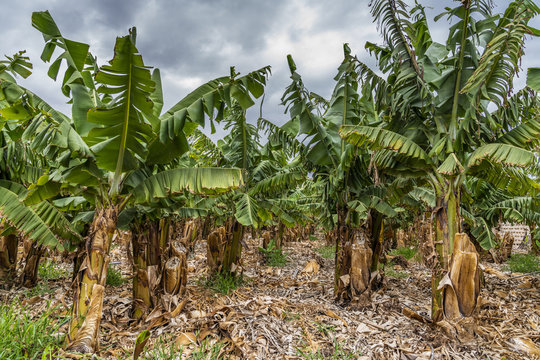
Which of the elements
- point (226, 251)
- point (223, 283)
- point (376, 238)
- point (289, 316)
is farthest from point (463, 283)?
point (226, 251)

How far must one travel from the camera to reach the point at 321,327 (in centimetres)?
476

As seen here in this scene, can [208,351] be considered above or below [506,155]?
below

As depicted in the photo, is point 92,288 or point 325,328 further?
Answer: point 325,328

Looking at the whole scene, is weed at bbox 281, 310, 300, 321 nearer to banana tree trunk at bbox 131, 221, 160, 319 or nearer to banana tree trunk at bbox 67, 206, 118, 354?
banana tree trunk at bbox 131, 221, 160, 319

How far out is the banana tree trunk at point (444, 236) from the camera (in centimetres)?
Answer: 458

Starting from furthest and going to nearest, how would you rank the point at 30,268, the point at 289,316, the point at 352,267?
the point at 30,268
the point at 352,267
the point at 289,316

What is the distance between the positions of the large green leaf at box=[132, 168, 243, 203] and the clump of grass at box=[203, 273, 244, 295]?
3340 mm

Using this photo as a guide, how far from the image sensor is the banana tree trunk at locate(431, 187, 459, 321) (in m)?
4.58

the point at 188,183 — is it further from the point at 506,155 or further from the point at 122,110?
the point at 506,155

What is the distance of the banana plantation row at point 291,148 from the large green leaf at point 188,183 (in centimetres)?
2

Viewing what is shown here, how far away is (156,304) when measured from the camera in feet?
16.9

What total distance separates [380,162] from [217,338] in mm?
3831

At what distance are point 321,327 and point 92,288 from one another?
130 inches

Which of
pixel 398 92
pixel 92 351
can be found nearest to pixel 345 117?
pixel 398 92
